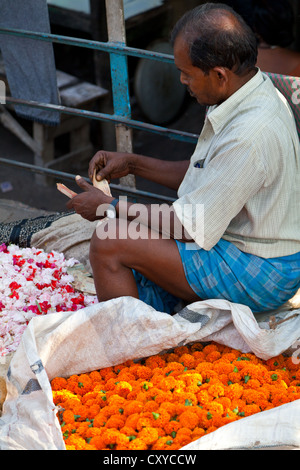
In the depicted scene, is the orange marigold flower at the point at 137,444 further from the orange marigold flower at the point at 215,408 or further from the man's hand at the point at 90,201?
the man's hand at the point at 90,201

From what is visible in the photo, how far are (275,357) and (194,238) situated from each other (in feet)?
1.86

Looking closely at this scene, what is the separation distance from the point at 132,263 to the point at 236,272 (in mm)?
414

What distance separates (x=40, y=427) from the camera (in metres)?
2.15

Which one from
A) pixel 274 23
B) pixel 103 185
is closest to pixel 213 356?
pixel 103 185

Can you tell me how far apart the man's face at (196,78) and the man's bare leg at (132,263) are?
570mm

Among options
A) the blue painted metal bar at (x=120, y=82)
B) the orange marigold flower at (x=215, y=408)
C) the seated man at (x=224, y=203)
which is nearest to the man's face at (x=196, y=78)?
the seated man at (x=224, y=203)

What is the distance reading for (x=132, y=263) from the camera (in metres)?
2.56

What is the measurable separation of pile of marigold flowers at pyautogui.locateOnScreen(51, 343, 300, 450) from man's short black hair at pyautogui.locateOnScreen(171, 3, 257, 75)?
110cm

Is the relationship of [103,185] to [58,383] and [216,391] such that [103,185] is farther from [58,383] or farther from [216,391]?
[216,391]

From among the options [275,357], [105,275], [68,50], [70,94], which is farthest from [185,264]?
[68,50]

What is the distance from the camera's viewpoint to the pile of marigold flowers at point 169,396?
2092mm

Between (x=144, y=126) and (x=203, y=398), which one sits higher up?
(x=144, y=126)

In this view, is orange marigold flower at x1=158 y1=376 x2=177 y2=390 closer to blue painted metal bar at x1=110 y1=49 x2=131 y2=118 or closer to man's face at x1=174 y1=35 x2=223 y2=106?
man's face at x1=174 y1=35 x2=223 y2=106
